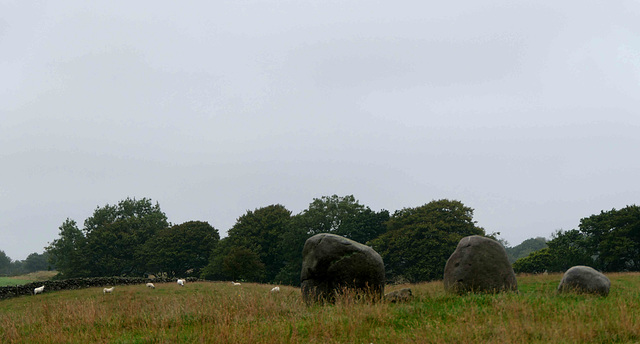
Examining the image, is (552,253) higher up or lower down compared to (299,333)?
lower down

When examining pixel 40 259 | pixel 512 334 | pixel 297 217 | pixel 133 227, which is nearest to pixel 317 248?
pixel 512 334

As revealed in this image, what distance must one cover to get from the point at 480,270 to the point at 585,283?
14.4ft

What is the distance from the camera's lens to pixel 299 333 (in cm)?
911

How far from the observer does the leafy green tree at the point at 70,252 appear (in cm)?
6812

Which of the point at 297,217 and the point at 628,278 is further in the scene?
the point at 297,217

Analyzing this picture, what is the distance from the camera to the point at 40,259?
470 ft

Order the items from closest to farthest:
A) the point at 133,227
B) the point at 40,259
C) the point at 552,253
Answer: the point at 552,253, the point at 133,227, the point at 40,259

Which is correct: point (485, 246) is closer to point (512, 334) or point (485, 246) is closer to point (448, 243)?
point (512, 334)

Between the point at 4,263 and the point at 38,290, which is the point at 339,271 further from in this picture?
the point at 4,263

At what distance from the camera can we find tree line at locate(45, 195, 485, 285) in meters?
46.8

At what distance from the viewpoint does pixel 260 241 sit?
60.2 metres

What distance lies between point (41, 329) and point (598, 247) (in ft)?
171

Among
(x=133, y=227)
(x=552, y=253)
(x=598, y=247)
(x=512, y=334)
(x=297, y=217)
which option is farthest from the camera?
(x=133, y=227)

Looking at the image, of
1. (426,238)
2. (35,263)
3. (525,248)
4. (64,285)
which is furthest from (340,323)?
(35,263)
